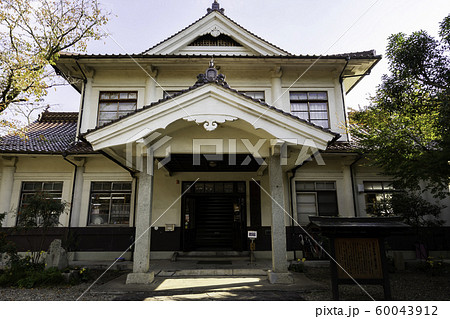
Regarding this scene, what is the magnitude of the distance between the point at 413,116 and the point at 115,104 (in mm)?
10133

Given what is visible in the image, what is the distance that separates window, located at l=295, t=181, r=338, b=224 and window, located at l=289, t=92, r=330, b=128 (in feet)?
8.10

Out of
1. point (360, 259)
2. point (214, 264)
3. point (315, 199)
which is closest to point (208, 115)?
point (360, 259)

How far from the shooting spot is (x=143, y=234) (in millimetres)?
6484

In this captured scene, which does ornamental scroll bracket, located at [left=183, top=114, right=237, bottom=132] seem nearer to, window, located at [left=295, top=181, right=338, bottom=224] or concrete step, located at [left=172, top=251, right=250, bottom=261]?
window, located at [left=295, top=181, right=338, bottom=224]

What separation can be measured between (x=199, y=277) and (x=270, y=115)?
181 inches

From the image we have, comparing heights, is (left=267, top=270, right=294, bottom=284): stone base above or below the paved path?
above

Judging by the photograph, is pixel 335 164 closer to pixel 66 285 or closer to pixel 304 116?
pixel 304 116

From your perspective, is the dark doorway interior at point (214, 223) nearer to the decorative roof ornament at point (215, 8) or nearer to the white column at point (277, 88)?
the white column at point (277, 88)

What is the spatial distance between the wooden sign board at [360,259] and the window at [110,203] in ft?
25.3

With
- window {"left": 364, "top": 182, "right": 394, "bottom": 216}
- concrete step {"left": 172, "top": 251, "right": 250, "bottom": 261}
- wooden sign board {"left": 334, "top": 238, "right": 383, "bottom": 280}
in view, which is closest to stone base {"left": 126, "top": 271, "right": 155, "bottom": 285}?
concrete step {"left": 172, "top": 251, "right": 250, "bottom": 261}

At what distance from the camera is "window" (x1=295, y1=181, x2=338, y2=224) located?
32.9 ft

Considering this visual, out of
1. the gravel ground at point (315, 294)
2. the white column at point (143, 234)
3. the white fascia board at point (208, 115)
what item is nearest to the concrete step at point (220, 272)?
the white column at point (143, 234)

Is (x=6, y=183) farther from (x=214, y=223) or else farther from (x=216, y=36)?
(x=216, y=36)

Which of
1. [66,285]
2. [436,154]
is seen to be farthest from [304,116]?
[66,285]
